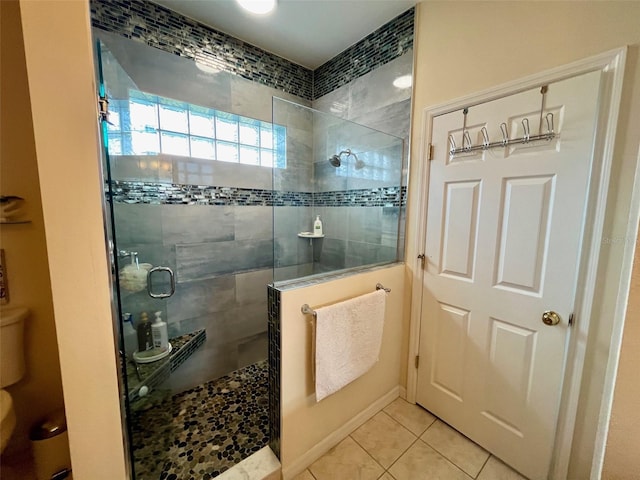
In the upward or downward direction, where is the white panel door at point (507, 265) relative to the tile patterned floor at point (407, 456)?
upward

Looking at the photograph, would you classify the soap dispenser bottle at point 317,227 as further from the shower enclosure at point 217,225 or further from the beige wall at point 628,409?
the beige wall at point 628,409

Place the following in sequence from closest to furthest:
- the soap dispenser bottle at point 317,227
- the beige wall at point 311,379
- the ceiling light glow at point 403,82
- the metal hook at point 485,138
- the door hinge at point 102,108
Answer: the door hinge at point 102,108, the beige wall at point 311,379, the metal hook at point 485,138, the ceiling light glow at point 403,82, the soap dispenser bottle at point 317,227

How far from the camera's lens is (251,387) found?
201 centimetres

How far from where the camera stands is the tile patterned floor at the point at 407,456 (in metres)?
1.34

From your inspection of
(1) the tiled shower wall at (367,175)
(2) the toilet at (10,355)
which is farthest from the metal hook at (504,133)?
(2) the toilet at (10,355)

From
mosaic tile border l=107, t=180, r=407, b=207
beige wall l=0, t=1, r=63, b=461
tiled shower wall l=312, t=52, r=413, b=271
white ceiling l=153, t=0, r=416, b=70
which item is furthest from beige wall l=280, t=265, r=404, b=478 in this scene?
white ceiling l=153, t=0, r=416, b=70

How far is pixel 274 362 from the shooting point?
1.27 metres

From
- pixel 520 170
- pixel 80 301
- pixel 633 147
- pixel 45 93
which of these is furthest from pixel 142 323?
pixel 633 147

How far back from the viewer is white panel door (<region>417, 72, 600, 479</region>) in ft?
3.77

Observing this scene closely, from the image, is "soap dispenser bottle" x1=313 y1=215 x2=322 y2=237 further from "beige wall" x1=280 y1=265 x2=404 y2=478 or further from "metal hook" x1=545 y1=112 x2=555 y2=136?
"metal hook" x1=545 y1=112 x2=555 y2=136

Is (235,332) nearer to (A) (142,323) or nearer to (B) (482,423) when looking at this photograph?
(A) (142,323)

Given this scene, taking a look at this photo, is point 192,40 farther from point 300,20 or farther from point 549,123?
point 549,123

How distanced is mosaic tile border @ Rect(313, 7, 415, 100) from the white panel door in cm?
71

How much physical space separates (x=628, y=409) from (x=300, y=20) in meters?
2.45
